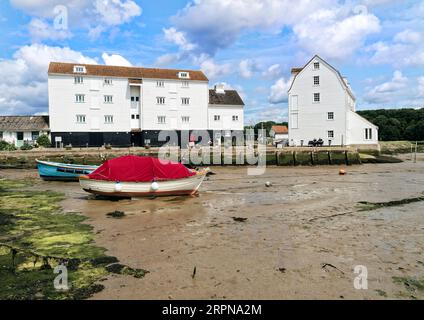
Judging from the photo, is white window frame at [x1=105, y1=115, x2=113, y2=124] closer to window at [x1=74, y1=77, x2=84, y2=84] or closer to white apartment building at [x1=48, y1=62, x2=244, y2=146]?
white apartment building at [x1=48, y1=62, x2=244, y2=146]

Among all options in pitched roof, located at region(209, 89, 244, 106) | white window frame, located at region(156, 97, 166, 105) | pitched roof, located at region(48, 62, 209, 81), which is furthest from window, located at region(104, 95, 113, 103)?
pitched roof, located at region(209, 89, 244, 106)

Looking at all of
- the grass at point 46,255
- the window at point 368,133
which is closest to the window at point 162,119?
the window at point 368,133

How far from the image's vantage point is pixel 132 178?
59.7 feet

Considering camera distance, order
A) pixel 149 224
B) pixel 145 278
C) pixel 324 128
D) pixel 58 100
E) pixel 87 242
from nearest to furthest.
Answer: pixel 145 278, pixel 87 242, pixel 149 224, pixel 324 128, pixel 58 100

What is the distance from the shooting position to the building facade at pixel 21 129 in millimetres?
56375

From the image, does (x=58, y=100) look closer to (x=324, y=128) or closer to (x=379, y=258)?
(x=324, y=128)

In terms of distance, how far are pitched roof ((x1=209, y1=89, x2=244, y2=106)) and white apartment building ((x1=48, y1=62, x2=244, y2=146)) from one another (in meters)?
0.19

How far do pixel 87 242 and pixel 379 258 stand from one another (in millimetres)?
8348

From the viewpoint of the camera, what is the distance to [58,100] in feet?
170

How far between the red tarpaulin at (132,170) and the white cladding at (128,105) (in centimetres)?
3749

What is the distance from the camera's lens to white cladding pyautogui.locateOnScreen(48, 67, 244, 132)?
5203 centimetres

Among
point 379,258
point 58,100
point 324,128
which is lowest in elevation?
point 379,258

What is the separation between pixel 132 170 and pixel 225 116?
45824mm
